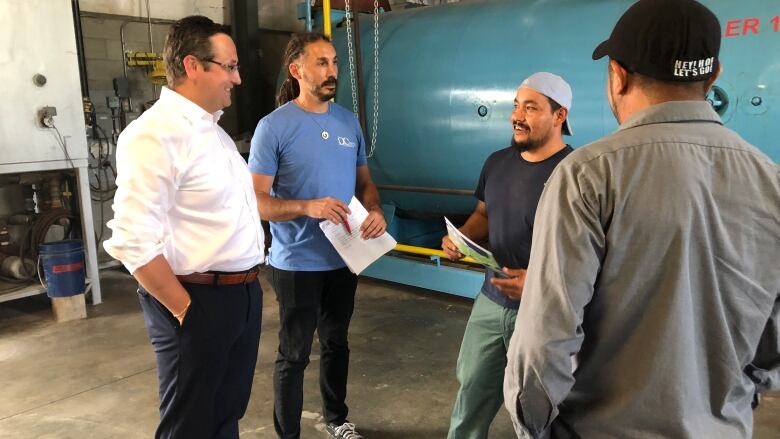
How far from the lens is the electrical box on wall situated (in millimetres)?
3879

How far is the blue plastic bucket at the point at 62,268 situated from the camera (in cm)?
400

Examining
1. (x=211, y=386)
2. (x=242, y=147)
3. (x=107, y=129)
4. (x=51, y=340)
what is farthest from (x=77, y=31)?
(x=211, y=386)

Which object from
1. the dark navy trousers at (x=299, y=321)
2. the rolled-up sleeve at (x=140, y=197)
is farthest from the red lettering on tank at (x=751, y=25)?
the rolled-up sleeve at (x=140, y=197)

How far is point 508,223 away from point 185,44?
1078mm

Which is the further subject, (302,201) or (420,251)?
(420,251)

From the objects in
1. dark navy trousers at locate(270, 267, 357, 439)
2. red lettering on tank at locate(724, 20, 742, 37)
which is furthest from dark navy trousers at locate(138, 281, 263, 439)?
red lettering on tank at locate(724, 20, 742, 37)

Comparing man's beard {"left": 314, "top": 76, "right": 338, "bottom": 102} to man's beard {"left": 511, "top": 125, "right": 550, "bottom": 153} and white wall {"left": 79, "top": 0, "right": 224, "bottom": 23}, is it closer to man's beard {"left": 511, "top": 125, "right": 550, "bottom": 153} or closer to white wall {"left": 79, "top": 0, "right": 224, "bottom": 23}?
man's beard {"left": 511, "top": 125, "right": 550, "bottom": 153}

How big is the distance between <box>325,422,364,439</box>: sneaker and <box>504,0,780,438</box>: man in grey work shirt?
1570 mm

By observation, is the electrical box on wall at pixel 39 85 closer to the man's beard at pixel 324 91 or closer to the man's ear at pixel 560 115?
the man's beard at pixel 324 91

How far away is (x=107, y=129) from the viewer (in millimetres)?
5375

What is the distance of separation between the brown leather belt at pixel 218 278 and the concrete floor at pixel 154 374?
41.2 inches

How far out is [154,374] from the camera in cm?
317

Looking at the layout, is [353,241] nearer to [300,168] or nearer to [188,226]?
[300,168]

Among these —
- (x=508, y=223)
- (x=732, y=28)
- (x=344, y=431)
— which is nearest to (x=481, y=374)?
(x=508, y=223)
